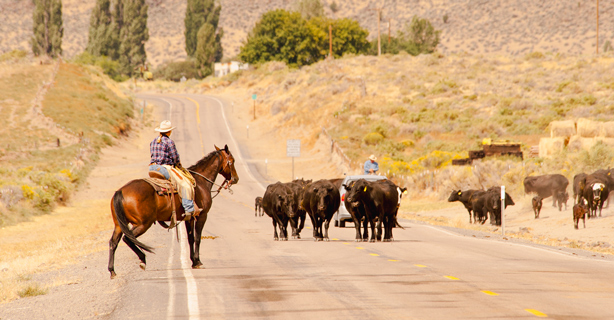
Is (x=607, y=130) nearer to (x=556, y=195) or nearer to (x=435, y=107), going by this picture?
(x=556, y=195)

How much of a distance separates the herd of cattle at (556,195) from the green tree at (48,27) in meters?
105

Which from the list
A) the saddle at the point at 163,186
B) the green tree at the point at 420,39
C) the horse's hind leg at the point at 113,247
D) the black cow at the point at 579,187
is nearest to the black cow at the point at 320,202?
the saddle at the point at 163,186

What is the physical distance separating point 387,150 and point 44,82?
53418 mm

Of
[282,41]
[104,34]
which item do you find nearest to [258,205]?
[282,41]

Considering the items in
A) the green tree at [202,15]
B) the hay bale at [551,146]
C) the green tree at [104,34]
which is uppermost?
the green tree at [202,15]

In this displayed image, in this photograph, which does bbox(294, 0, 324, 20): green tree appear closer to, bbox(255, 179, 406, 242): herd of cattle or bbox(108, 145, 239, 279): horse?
bbox(255, 179, 406, 242): herd of cattle

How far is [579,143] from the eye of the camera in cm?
3878


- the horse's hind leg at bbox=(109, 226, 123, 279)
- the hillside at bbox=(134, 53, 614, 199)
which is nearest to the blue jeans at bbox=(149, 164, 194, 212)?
the horse's hind leg at bbox=(109, 226, 123, 279)

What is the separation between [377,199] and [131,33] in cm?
13005

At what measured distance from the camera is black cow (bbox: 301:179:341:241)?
62.7 feet

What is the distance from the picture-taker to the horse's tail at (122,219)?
40.1 feet

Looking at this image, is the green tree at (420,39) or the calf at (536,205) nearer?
the calf at (536,205)

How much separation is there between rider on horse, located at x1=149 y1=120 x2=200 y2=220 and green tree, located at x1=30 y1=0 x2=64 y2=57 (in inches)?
4556

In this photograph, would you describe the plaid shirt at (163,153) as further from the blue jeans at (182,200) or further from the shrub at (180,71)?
the shrub at (180,71)
